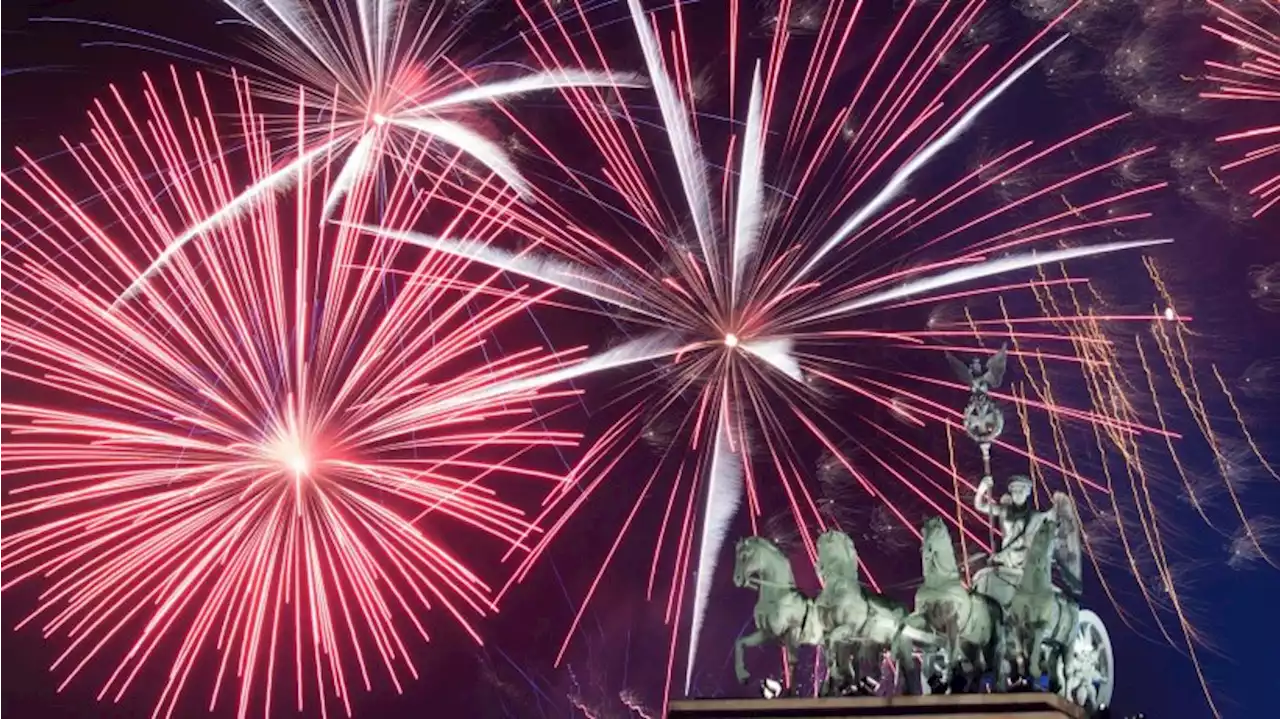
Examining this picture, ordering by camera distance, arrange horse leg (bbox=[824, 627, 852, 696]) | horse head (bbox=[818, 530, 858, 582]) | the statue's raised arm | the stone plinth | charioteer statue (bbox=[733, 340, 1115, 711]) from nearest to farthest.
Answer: the stone plinth, charioteer statue (bbox=[733, 340, 1115, 711]), horse leg (bbox=[824, 627, 852, 696]), horse head (bbox=[818, 530, 858, 582]), the statue's raised arm

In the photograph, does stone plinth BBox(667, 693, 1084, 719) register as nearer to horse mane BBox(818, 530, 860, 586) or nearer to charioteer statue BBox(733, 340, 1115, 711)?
charioteer statue BBox(733, 340, 1115, 711)

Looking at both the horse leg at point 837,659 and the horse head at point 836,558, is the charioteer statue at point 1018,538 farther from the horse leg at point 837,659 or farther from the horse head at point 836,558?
the horse leg at point 837,659

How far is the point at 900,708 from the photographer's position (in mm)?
19016

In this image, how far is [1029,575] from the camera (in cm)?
1941

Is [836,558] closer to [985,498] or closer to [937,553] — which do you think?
[937,553]

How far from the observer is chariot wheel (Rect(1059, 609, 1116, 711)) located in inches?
787

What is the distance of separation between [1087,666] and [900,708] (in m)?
3.22

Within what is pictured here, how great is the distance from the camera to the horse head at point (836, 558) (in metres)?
20.0

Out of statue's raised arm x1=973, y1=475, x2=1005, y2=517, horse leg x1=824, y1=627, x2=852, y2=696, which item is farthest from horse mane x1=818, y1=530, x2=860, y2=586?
statue's raised arm x1=973, y1=475, x2=1005, y2=517

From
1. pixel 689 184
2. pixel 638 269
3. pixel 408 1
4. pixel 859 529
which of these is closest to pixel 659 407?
pixel 859 529

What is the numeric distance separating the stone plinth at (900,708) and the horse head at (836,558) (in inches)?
58.7

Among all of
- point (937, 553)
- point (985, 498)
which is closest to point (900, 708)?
point (937, 553)

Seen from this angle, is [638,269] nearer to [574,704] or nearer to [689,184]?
[689,184]

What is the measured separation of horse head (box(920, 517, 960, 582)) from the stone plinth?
1.43m
